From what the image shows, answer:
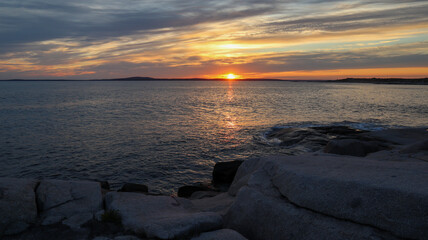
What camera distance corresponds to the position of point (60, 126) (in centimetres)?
3120

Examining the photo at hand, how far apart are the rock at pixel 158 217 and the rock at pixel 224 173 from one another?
5930mm

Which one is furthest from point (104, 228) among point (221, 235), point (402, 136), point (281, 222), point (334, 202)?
point (402, 136)

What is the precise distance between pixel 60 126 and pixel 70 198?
1048 inches

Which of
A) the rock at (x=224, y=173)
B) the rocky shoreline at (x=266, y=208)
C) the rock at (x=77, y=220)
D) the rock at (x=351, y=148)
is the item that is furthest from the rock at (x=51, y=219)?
the rock at (x=351, y=148)

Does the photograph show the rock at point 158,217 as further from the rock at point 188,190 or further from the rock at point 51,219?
the rock at point 188,190

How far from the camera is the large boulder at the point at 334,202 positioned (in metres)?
4.80

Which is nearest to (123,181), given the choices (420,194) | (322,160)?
(322,160)

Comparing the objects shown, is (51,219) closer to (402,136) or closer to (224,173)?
(224,173)

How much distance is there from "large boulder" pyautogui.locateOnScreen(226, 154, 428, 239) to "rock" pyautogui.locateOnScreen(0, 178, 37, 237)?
→ 207 inches

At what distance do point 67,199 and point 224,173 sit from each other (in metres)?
8.56

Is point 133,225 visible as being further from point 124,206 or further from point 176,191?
point 176,191

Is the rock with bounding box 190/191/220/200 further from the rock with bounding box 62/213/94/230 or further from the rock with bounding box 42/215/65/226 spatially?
the rock with bounding box 42/215/65/226

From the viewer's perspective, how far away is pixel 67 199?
818 cm

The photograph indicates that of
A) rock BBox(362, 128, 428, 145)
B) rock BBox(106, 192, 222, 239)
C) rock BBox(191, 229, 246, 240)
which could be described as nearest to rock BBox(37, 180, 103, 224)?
rock BBox(106, 192, 222, 239)
